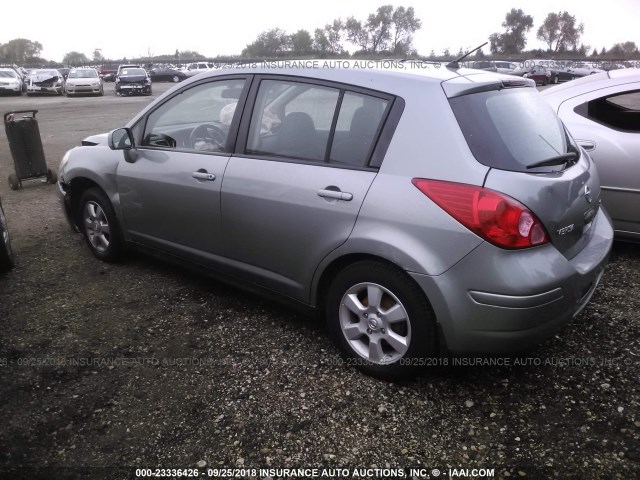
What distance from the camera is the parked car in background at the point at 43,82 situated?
2838 centimetres

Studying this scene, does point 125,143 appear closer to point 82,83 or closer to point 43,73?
point 82,83

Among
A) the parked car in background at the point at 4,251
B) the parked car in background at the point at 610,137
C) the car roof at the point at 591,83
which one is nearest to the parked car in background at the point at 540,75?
the car roof at the point at 591,83

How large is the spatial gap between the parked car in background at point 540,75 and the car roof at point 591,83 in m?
35.4

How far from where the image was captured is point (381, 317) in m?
2.79

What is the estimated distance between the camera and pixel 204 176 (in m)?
3.50

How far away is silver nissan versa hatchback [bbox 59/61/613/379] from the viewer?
248 cm

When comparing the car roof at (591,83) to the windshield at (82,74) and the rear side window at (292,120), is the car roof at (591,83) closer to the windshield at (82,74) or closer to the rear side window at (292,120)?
the rear side window at (292,120)

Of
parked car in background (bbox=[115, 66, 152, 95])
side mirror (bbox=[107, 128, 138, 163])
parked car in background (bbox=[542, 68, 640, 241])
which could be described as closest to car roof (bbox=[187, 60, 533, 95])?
side mirror (bbox=[107, 128, 138, 163])

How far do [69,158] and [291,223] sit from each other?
2.78 meters

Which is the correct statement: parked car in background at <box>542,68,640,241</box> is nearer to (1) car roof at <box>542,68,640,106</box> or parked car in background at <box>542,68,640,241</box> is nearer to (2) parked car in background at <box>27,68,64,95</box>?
(1) car roof at <box>542,68,640,106</box>

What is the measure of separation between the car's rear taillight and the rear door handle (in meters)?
0.53

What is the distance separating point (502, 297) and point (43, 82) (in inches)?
1253

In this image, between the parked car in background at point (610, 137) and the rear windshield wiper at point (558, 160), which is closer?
the rear windshield wiper at point (558, 160)

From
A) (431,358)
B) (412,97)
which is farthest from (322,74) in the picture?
(431,358)
